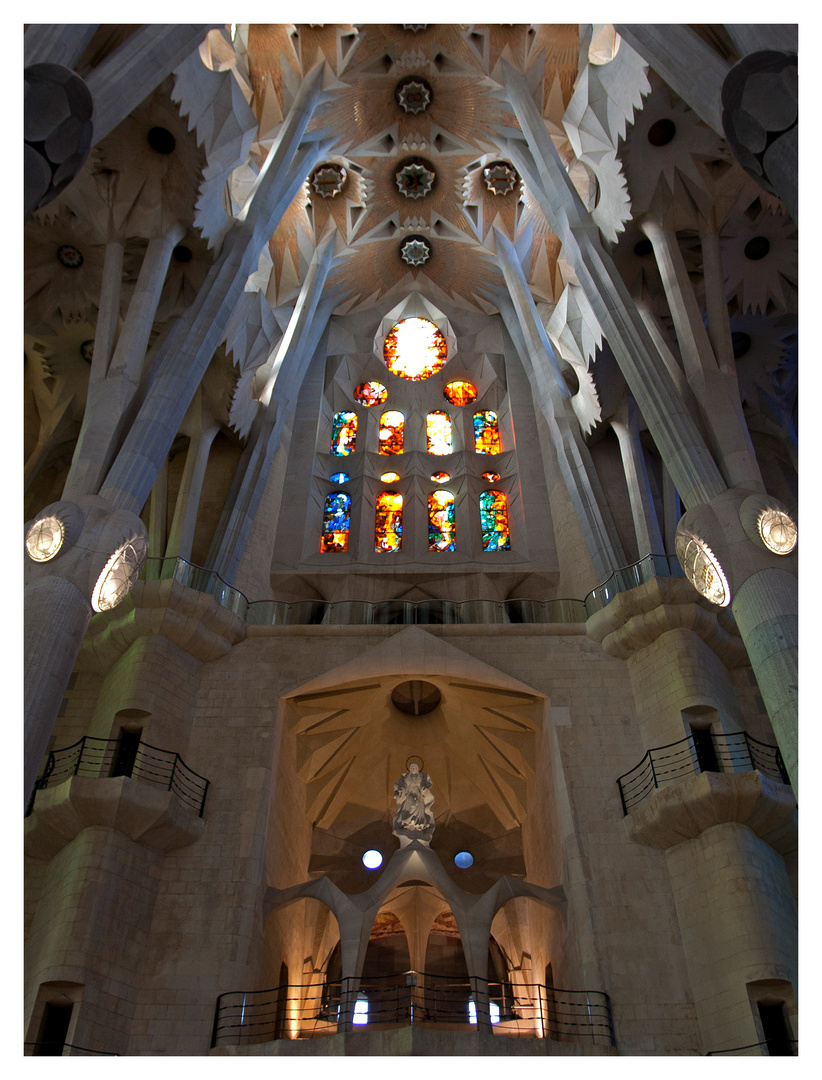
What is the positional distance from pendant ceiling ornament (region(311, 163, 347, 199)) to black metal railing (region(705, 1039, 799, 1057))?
66.3 feet

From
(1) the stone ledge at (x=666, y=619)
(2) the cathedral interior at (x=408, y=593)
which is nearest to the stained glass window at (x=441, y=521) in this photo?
(2) the cathedral interior at (x=408, y=593)

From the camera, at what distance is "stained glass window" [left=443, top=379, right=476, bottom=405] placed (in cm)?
2305

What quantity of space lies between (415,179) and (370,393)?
5603 millimetres

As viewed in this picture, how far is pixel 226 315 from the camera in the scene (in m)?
14.1

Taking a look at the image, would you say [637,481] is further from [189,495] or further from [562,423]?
[189,495]

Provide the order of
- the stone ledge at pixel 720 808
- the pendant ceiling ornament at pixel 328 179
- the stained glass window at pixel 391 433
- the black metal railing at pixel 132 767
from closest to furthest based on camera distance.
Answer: the stone ledge at pixel 720 808
the black metal railing at pixel 132 767
the stained glass window at pixel 391 433
the pendant ceiling ornament at pixel 328 179

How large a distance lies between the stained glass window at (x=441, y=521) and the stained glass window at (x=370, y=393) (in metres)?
3.69

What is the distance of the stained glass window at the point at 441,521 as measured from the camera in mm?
19641

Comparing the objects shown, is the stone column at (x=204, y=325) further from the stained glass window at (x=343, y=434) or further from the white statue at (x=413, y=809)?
the stained glass window at (x=343, y=434)

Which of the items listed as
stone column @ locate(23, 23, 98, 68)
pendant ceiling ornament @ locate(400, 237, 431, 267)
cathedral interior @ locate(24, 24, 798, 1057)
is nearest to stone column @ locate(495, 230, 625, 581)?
cathedral interior @ locate(24, 24, 798, 1057)

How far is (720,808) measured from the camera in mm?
11328

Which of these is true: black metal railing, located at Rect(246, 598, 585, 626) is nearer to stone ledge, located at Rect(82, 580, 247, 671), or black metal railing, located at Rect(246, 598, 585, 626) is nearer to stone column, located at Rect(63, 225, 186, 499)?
stone ledge, located at Rect(82, 580, 247, 671)

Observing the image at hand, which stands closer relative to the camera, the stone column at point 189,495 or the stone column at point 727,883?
the stone column at point 727,883

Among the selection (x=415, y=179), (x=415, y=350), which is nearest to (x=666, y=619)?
(x=415, y=350)
